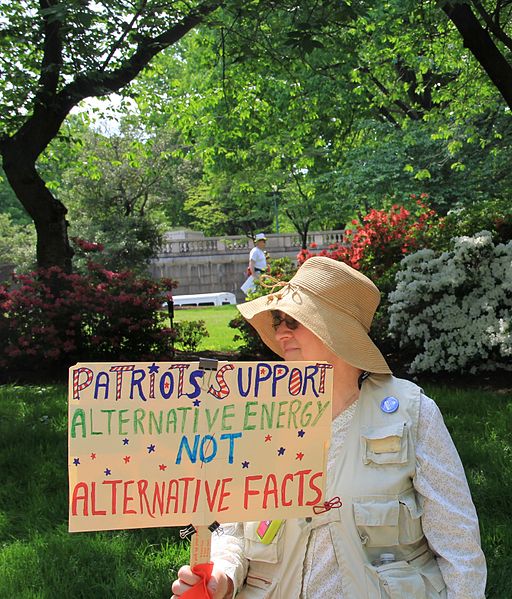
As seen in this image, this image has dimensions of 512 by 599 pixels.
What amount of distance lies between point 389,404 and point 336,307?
32 centimetres

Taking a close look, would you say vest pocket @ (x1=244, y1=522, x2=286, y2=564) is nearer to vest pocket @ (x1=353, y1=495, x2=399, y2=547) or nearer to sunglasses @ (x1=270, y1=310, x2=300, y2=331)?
vest pocket @ (x1=353, y1=495, x2=399, y2=547)

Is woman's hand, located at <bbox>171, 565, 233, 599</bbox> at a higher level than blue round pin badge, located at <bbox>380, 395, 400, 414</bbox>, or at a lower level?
lower

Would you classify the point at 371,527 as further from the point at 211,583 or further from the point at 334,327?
the point at 334,327

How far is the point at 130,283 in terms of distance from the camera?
32.2ft

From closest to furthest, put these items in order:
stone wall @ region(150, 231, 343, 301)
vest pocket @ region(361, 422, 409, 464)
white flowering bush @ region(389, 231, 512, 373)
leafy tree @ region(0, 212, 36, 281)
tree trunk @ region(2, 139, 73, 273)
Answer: vest pocket @ region(361, 422, 409, 464)
white flowering bush @ region(389, 231, 512, 373)
tree trunk @ region(2, 139, 73, 273)
leafy tree @ region(0, 212, 36, 281)
stone wall @ region(150, 231, 343, 301)

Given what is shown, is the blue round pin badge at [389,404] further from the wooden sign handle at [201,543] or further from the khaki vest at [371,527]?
the wooden sign handle at [201,543]

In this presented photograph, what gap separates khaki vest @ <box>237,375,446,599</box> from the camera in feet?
5.72

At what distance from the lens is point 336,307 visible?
198 centimetres

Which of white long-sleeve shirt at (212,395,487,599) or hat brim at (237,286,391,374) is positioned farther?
hat brim at (237,286,391,374)

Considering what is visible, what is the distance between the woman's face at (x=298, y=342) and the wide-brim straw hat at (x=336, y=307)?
6 centimetres

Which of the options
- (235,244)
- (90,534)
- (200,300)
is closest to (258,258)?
(200,300)

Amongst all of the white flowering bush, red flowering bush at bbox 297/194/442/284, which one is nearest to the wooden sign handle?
the white flowering bush

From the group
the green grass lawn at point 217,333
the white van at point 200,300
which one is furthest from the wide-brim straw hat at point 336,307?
the white van at point 200,300

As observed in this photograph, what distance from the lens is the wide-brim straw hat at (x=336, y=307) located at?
76.0 inches
